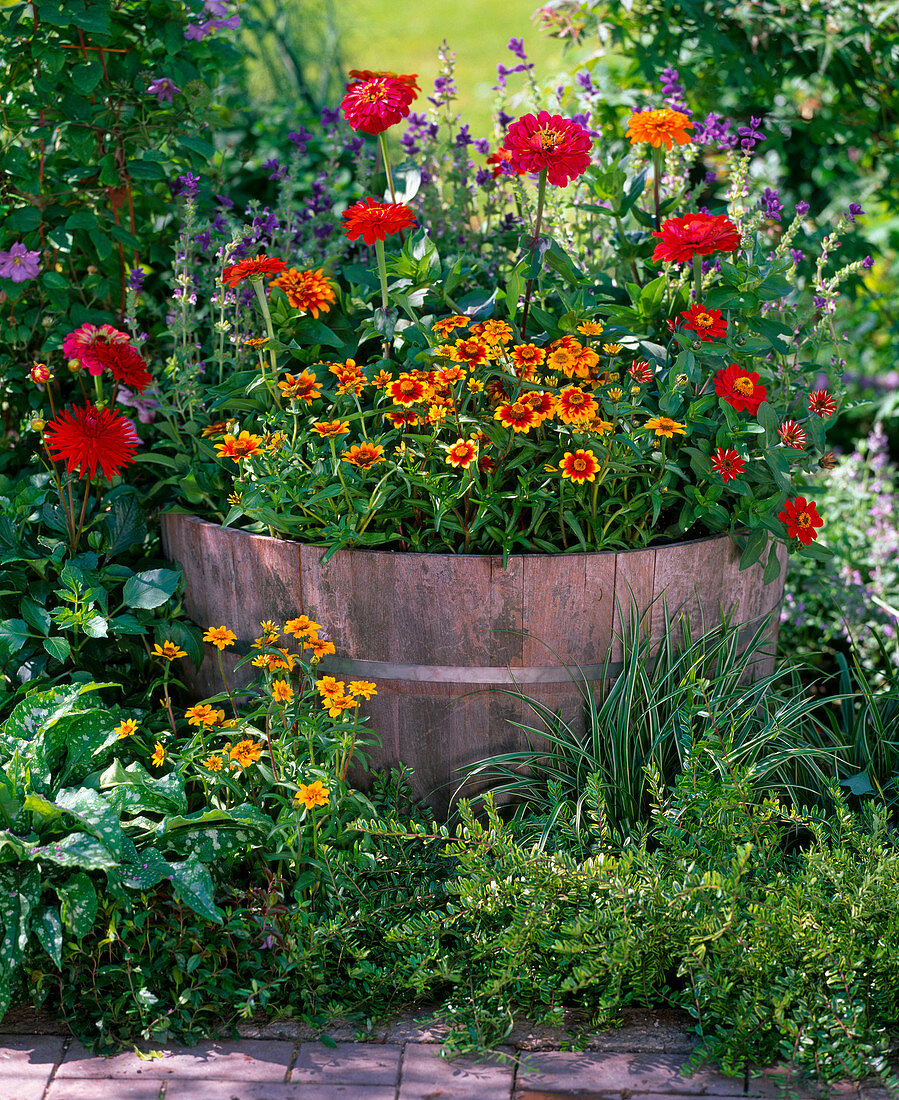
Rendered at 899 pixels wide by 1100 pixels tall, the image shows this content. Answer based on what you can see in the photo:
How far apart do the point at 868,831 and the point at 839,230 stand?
1325 millimetres

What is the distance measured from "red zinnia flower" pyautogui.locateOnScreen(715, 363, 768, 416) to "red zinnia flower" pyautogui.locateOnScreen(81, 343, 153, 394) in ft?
3.92

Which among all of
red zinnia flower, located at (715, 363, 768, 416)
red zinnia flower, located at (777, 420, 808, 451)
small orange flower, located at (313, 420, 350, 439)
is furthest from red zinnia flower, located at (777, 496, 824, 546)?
small orange flower, located at (313, 420, 350, 439)

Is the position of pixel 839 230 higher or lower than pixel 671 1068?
higher

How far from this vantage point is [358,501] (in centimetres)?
215

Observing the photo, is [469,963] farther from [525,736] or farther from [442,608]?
[442,608]

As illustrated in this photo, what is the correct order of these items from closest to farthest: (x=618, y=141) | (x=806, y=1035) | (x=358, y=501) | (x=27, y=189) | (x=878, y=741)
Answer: (x=806, y=1035)
(x=358, y=501)
(x=878, y=741)
(x=27, y=189)
(x=618, y=141)

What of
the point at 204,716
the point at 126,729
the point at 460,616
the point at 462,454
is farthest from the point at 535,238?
the point at 126,729

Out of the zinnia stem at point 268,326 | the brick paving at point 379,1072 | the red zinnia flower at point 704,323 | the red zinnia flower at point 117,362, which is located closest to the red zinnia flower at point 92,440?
the red zinnia flower at point 117,362

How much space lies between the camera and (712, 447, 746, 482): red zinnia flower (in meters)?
2.16

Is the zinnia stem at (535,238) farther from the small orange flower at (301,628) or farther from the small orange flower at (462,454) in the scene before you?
the small orange flower at (301,628)

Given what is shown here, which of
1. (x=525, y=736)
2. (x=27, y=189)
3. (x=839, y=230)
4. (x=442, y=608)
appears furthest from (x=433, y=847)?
(x=27, y=189)

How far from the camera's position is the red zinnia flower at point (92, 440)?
7.06 ft

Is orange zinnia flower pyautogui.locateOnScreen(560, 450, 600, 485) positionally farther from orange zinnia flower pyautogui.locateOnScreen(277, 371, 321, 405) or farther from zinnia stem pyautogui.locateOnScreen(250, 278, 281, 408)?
zinnia stem pyautogui.locateOnScreen(250, 278, 281, 408)

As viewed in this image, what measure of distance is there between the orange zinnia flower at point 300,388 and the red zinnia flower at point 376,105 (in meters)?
0.53
